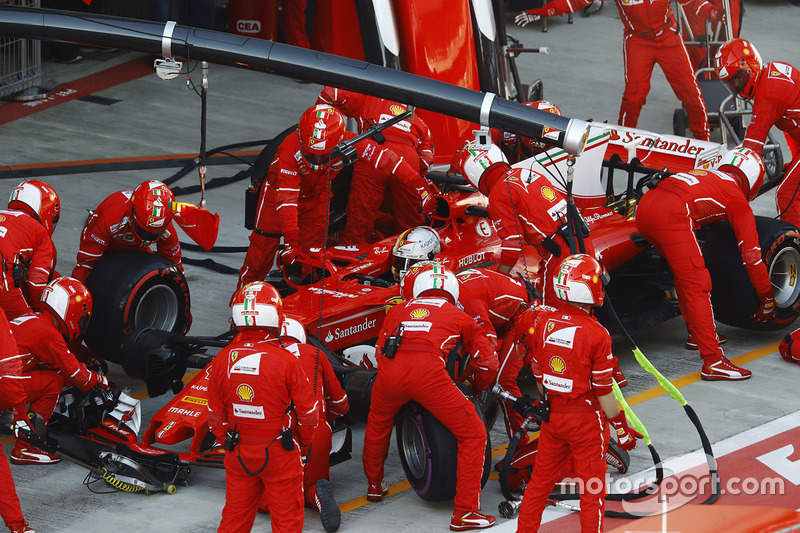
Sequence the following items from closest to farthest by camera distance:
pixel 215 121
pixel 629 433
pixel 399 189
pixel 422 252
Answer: pixel 629 433 < pixel 422 252 < pixel 399 189 < pixel 215 121

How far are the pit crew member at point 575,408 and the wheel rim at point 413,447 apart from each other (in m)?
0.83

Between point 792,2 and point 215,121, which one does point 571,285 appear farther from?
point 792,2

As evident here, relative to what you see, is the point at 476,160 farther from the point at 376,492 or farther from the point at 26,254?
the point at 26,254

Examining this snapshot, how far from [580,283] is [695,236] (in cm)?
266

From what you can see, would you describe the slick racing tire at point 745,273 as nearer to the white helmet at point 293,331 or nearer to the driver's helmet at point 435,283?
the driver's helmet at point 435,283

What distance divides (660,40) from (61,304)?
7288 mm

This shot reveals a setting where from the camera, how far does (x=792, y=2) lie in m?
19.8

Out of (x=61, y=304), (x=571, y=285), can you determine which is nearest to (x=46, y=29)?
(x=61, y=304)

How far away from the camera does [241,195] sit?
11828mm

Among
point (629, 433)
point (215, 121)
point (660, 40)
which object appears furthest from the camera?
point (215, 121)

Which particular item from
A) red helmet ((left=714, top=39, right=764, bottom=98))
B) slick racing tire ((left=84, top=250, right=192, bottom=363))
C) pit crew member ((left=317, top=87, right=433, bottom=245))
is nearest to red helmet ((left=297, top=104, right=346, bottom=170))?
pit crew member ((left=317, top=87, right=433, bottom=245))

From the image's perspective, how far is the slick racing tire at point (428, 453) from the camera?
6.42 metres

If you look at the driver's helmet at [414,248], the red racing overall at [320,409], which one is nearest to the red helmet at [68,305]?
the red racing overall at [320,409]

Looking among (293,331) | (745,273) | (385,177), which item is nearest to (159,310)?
(293,331)
